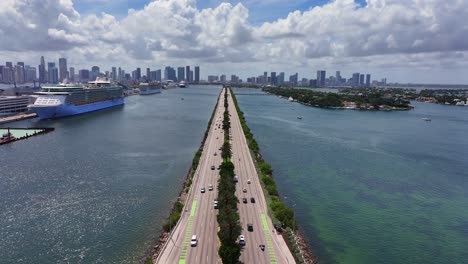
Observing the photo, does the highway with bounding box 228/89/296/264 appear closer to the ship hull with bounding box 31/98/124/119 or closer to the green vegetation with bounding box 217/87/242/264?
the green vegetation with bounding box 217/87/242/264

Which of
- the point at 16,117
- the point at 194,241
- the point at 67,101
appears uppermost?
the point at 67,101

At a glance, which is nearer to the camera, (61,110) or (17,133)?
(17,133)

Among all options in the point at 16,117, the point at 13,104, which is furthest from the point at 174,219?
the point at 13,104

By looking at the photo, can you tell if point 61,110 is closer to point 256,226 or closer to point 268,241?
point 256,226

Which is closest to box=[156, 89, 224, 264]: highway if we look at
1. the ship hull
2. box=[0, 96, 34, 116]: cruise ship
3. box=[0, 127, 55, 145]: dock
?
box=[0, 127, 55, 145]: dock

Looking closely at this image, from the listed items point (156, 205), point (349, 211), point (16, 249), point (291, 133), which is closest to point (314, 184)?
point (349, 211)

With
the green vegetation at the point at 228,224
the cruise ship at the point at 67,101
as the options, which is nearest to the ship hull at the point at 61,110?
the cruise ship at the point at 67,101

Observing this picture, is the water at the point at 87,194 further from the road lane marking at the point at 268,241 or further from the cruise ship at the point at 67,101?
the cruise ship at the point at 67,101
